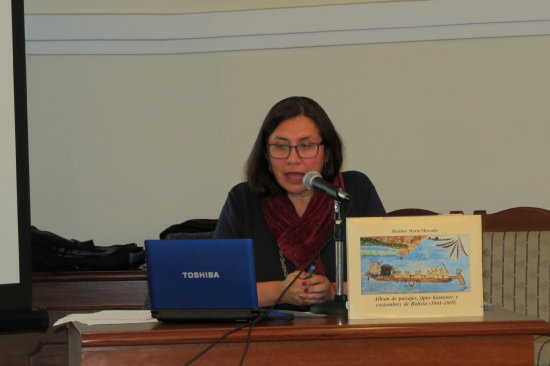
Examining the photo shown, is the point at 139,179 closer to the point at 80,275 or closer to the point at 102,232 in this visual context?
the point at 102,232

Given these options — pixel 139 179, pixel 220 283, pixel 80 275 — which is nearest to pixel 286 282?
pixel 220 283

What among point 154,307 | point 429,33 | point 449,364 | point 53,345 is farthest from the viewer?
point 429,33

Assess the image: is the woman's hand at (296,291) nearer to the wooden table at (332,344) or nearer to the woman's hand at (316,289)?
the woman's hand at (316,289)

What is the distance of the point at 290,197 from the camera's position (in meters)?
2.60

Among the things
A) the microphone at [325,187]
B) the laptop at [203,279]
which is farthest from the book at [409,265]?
the laptop at [203,279]

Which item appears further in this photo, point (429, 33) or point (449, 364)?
point (429, 33)

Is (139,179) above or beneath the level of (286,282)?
above

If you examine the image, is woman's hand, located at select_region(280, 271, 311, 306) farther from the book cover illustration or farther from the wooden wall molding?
the wooden wall molding

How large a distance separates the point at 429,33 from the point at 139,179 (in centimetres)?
139

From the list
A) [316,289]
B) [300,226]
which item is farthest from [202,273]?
[300,226]

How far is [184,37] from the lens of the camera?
360 centimetres

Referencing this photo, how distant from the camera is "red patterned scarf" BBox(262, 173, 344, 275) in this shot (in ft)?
8.02

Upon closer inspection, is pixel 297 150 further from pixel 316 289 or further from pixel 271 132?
pixel 316 289

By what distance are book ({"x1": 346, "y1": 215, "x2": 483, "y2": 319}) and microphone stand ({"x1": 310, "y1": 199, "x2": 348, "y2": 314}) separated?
0.14 metres
